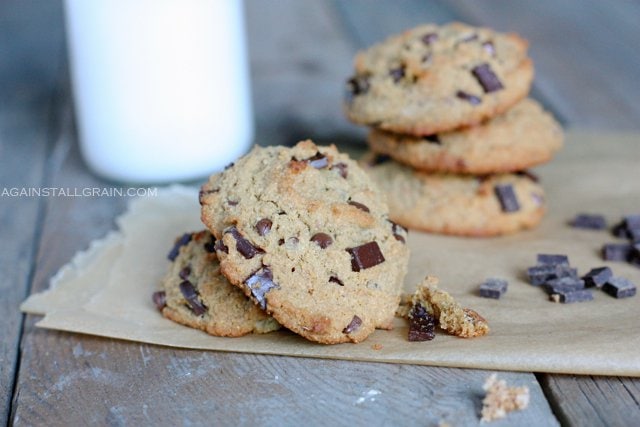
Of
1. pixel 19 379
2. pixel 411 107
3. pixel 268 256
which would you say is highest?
pixel 411 107

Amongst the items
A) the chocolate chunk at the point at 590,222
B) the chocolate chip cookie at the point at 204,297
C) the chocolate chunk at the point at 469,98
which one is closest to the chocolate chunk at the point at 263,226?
the chocolate chip cookie at the point at 204,297

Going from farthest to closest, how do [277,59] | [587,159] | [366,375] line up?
[277,59] → [587,159] → [366,375]


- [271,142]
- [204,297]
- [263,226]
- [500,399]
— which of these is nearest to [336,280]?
[263,226]

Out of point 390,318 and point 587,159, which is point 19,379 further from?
point 587,159

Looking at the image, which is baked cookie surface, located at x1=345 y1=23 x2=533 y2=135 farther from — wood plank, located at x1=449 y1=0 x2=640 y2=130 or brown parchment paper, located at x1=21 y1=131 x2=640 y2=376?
wood plank, located at x1=449 y1=0 x2=640 y2=130

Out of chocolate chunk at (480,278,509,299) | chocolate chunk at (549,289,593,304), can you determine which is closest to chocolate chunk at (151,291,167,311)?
chocolate chunk at (480,278,509,299)

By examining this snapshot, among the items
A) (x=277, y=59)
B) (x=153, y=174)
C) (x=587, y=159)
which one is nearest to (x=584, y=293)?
(x=587, y=159)

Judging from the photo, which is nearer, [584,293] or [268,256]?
[268,256]
